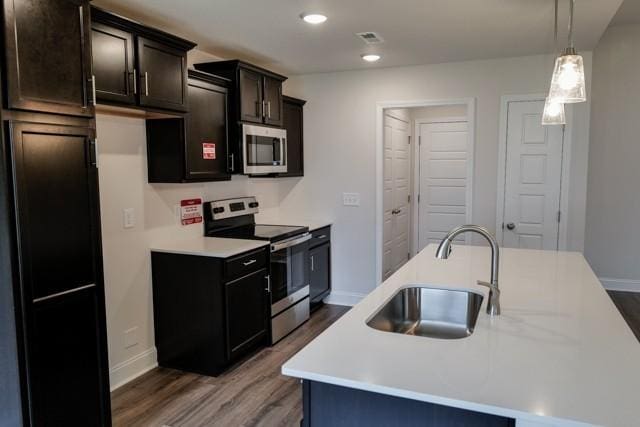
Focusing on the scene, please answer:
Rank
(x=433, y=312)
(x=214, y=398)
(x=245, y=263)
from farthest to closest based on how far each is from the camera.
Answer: (x=245, y=263), (x=214, y=398), (x=433, y=312)

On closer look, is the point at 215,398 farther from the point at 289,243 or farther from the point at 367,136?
the point at 367,136

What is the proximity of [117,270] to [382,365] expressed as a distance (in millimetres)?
2263

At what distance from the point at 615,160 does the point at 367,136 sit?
277 cm

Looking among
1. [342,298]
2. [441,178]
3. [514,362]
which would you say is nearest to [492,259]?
[514,362]

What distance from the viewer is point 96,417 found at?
7.56ft

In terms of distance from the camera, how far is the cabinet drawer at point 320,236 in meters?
4.53

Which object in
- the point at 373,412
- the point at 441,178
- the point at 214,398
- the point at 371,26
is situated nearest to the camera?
the point at 373,412

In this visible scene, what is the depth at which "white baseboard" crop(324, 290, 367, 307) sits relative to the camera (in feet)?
16.2

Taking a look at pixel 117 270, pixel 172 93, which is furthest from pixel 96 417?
pixel 172 93

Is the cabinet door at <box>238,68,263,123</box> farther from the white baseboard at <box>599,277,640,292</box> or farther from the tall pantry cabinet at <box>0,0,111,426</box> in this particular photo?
the white baseboard at <box>599,277,640,292</box>

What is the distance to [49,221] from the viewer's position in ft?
6.59

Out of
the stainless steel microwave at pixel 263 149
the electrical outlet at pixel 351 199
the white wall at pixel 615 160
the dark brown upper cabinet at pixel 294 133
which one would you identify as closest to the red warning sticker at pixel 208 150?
the stainless steel microwave at pixel 263 149

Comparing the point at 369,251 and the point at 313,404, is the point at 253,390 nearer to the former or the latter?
the point at 313,404

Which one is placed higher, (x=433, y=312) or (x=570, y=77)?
(x=570, y=77)
